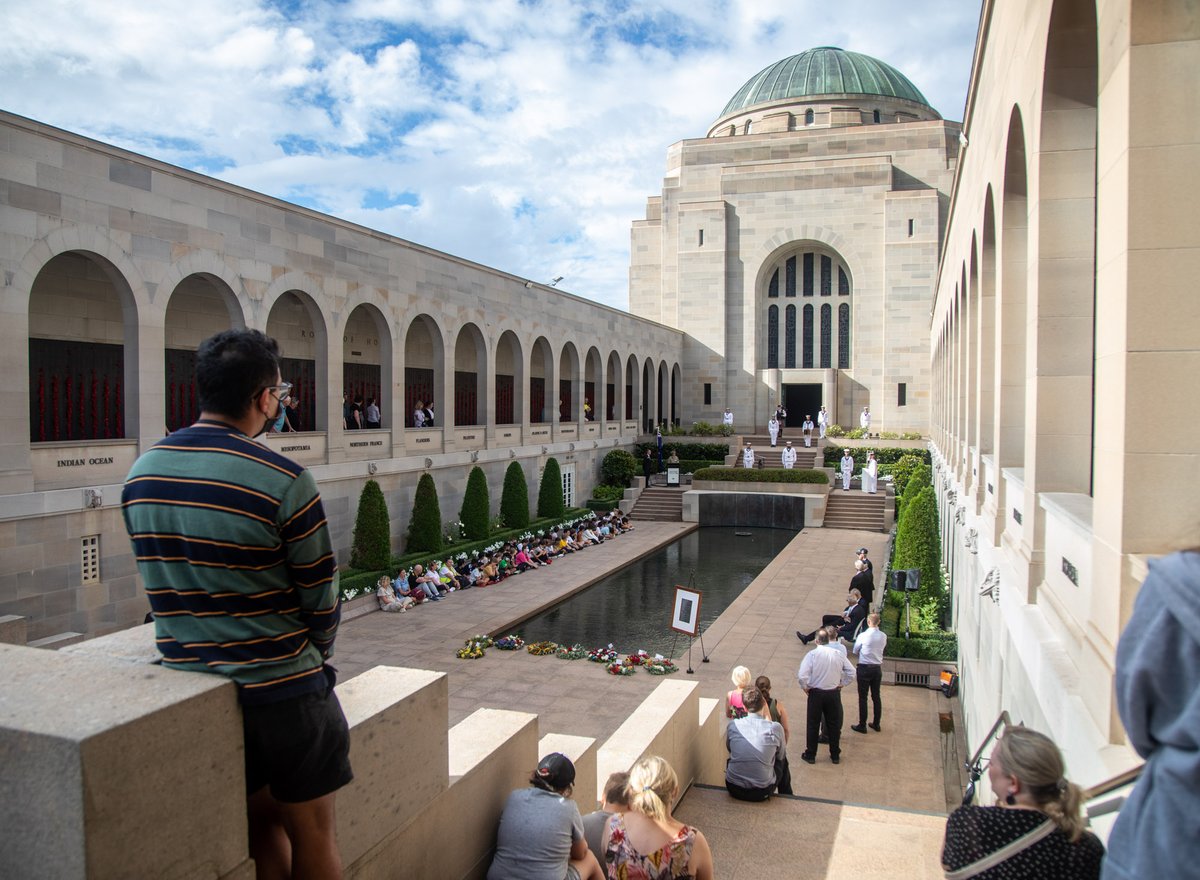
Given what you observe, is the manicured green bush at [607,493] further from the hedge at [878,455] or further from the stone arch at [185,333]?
the stone arch at [185,333]

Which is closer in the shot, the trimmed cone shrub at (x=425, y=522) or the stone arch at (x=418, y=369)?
the trimmed cone shrub at (x=425, y=522)

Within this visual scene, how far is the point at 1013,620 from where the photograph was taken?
23.3ft

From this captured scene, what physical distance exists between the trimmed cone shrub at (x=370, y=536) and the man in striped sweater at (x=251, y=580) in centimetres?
1747

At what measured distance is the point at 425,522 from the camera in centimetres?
2244

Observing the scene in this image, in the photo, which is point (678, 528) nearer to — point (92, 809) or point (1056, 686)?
point (1056, 686)

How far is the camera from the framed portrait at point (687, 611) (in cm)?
1387

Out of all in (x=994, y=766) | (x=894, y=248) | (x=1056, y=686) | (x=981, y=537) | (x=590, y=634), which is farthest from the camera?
(x=894, y=248)

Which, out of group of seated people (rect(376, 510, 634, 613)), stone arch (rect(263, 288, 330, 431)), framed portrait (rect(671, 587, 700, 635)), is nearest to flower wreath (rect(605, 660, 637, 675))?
framed portrait (rect(671, 587, 700, 635))

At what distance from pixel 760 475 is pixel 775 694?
786 inches

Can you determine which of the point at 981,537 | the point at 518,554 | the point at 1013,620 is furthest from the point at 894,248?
the point at 1013,620

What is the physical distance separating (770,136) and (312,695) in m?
50.7

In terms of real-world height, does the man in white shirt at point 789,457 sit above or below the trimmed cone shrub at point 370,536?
above

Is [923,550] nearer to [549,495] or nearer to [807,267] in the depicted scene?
[549,495]

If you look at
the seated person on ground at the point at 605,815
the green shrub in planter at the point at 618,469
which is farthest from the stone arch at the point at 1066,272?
the green shrub in planter at the point at 618,469
